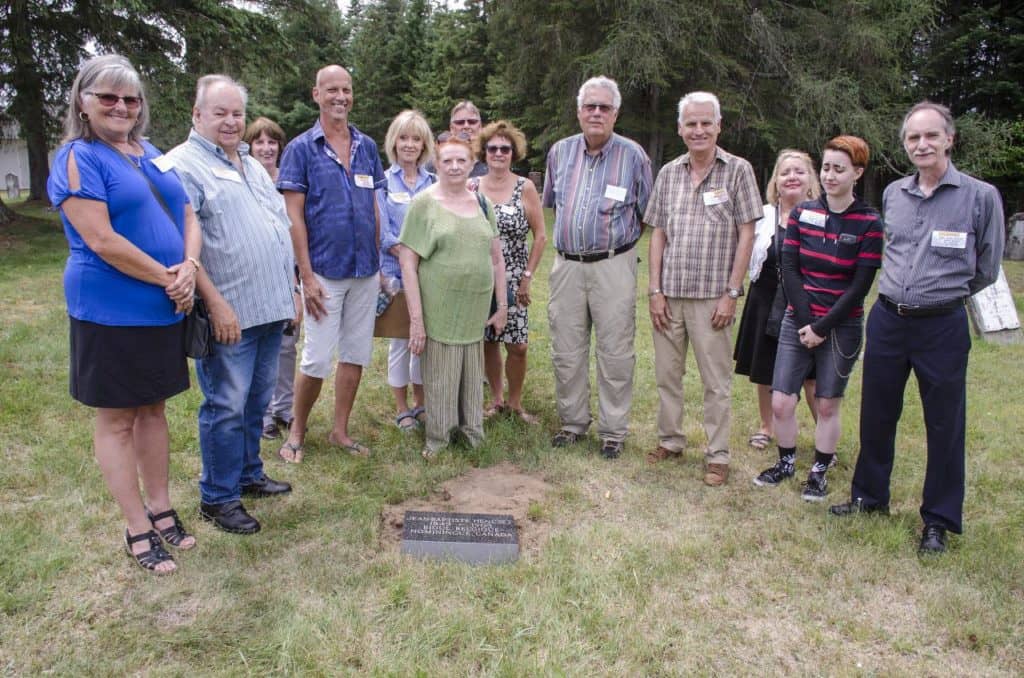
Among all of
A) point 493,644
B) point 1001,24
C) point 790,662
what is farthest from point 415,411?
point 1001,24

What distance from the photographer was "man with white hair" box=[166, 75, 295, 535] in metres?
3.27

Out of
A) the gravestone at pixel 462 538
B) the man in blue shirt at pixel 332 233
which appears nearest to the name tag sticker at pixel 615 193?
the man in blue shirt at pixel 332 233

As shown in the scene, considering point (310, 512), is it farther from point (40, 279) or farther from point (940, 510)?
point (40, 279)

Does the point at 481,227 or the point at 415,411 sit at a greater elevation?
the point at 481,227

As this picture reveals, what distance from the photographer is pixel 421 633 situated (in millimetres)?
2793

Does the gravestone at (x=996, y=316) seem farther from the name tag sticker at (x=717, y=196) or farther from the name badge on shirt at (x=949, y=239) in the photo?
the name badge on shirt at (x=949, y=239)

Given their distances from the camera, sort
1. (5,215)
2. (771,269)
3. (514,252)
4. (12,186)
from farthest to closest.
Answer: (12,186) < (5,215) < (514,252) < (771,269)

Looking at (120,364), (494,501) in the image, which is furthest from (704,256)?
(120,364)

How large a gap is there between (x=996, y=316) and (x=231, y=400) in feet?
26.3

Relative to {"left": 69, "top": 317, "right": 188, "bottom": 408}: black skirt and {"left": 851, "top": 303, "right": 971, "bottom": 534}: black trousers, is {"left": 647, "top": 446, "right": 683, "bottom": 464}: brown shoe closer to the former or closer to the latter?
{"left": 851, "top": 303, "right": 971, "bottom": 534}: black trousers

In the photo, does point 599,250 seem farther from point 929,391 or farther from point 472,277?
point 929,391

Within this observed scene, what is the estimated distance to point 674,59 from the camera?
1881cm

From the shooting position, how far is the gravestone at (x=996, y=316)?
802 centimetres

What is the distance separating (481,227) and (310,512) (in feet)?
6.03
